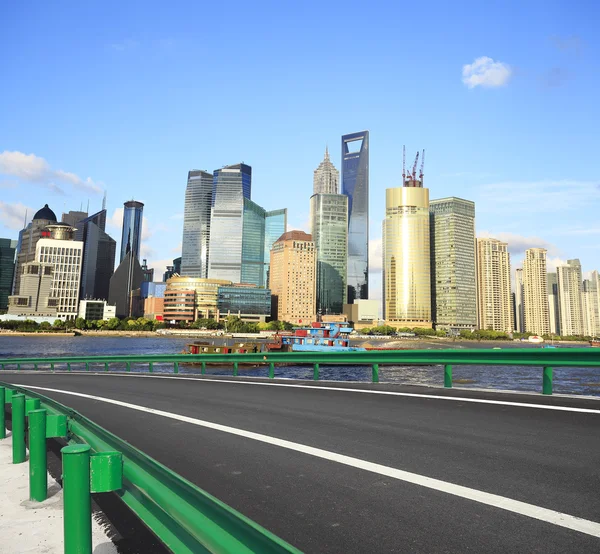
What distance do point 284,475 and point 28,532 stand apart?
2317 mm

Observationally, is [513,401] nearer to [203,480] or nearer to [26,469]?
[203,480]

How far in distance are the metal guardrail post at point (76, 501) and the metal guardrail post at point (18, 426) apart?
3.50 metres

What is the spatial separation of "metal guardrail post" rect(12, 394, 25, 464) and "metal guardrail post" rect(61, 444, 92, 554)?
3496mm

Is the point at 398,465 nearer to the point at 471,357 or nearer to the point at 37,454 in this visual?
the point at 37,454

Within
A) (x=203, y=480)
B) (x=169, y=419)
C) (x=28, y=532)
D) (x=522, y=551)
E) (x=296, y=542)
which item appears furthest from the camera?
(x=169, y=419)

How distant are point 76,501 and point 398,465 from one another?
3558 mm

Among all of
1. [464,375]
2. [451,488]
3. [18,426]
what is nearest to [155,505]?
[451,488]

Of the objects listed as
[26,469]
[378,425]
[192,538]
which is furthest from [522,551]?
[26,469]

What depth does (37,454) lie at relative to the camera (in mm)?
4359

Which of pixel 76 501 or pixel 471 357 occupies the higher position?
pixel 471 357

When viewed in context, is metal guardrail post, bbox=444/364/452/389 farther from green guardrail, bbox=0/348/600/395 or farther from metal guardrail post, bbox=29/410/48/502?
metal guardrail post, bbox=29/410/48/502

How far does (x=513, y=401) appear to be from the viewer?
9.56m

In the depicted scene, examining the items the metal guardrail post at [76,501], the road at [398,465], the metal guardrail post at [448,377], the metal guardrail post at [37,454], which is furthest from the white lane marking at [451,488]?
the metal guardrail post at [448,377]

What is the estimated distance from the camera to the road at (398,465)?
3.56m
